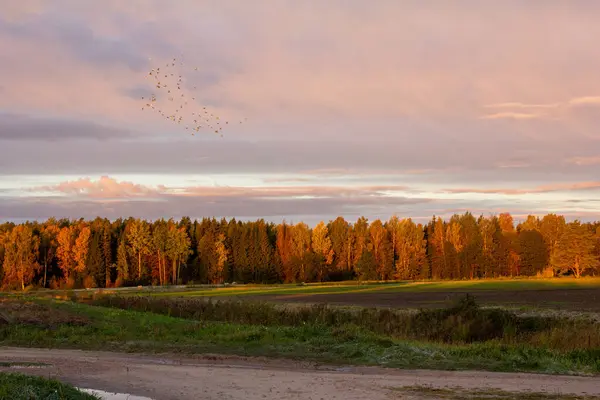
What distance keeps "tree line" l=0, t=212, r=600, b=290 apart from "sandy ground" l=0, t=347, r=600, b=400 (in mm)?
93477

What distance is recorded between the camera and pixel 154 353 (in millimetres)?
22328

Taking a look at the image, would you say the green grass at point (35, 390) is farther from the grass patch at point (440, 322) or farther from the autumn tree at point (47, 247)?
the autumn tree at point (47, 247)

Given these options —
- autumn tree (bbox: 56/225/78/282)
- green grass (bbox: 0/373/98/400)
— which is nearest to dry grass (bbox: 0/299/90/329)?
green grass (bbox: 0/373/98/400)

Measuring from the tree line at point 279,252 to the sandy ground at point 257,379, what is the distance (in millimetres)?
93477

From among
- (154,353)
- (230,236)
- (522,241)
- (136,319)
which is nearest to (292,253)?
(230,236)

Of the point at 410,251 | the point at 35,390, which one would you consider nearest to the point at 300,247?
the point at 410,251

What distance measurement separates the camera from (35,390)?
44.5 ft

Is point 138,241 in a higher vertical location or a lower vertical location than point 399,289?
higher

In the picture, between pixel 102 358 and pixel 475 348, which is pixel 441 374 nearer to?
pixel 475 348

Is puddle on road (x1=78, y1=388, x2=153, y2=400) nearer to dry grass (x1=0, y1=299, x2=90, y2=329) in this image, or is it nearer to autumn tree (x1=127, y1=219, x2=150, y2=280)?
dry grass (x1=0, y1=299, x2=90, y2=329)

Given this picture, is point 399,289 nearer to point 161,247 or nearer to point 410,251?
point 410,251

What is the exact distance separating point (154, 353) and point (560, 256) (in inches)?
4169

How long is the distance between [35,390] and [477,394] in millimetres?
9318

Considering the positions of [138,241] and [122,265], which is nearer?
[122,265]
